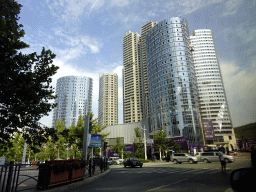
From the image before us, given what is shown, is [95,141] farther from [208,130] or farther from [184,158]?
[208,130]

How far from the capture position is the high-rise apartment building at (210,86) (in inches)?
4434

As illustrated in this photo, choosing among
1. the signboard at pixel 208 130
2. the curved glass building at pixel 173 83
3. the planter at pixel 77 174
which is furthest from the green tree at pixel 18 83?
the curved glass building at pixel 173 83

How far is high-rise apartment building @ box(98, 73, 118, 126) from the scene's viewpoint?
16345 cm

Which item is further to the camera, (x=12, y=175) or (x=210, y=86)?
(x=210, y=86)

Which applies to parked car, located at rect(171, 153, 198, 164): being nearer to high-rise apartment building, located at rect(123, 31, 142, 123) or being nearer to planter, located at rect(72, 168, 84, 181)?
planter, located at rect(72, 168, 84, 181)

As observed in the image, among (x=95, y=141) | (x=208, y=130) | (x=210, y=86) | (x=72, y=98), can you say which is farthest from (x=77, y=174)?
(x=72, y=98)

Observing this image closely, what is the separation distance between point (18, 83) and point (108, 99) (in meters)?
162

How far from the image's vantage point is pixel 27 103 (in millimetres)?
6945

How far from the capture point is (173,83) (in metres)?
78.2

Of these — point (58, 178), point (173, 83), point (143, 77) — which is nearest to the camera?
point (58, 178)

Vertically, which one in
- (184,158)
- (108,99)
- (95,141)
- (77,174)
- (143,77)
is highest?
(143,77)

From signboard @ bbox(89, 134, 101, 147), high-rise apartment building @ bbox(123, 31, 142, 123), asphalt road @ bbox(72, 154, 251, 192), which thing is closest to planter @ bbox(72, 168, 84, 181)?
asphalt road @ bbox(72, 154, 251, 192)

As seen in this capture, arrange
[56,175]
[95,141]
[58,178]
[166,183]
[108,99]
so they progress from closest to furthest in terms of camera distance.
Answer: [56,175], [58,178], [166,183], [95,141], [108,99]

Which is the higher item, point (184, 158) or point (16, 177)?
point (16, 177)
